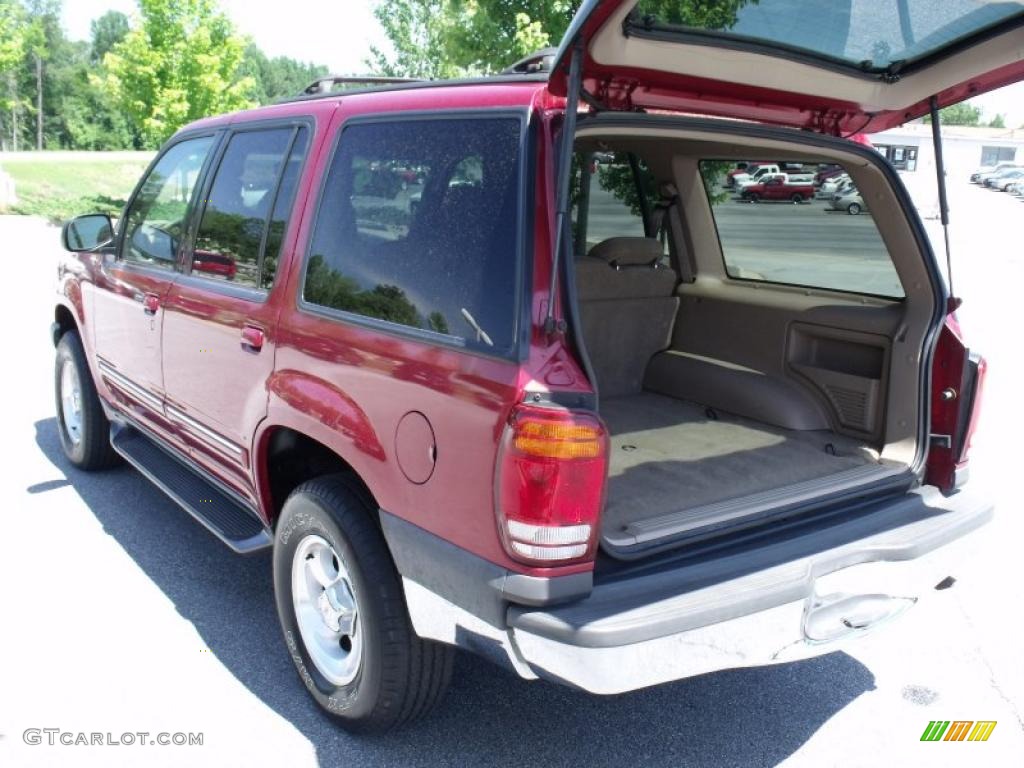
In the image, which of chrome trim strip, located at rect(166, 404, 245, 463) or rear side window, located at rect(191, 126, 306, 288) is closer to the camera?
rear side window, located at rect(191, 126, 306, 288)

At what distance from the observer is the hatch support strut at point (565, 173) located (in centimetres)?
227

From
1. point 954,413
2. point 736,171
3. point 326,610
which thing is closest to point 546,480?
point 326,610

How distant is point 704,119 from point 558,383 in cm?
112

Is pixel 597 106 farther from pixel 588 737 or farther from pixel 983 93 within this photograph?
pixel 588 737

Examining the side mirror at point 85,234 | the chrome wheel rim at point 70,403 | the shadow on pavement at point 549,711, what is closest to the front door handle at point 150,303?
the side mirror at point 85,234

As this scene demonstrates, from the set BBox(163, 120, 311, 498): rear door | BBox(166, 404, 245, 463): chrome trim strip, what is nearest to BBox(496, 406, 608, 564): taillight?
BBox(163, 120, 311, 498): rear door

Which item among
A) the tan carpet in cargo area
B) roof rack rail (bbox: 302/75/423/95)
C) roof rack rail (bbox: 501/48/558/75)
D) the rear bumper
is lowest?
the rear bumper

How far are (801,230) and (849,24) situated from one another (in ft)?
5.22

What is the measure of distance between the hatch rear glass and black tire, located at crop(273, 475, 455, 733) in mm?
1670

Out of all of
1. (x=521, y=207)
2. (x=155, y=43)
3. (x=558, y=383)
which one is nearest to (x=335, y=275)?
(x=521, y=207)

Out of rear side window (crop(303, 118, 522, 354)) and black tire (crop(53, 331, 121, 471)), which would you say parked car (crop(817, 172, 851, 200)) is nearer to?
rear side window (crop(303, 118, 522, 354))

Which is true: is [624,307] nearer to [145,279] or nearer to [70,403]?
[145,279]

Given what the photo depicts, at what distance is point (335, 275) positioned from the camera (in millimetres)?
2994

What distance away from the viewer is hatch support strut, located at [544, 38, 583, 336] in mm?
2273
